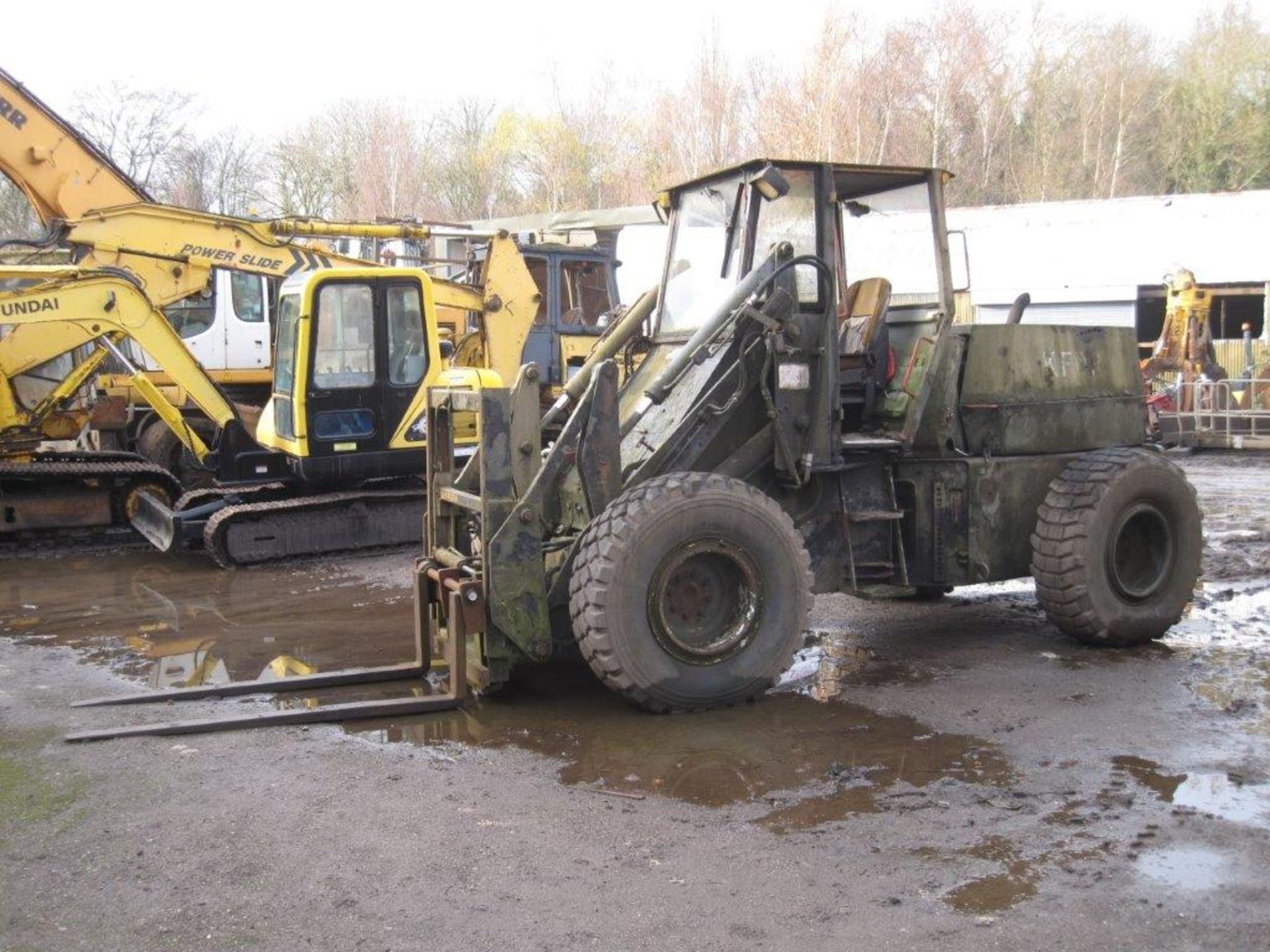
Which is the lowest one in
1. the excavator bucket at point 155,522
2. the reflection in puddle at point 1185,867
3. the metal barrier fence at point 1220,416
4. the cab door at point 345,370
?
the reflection in puddle at point 1185,867

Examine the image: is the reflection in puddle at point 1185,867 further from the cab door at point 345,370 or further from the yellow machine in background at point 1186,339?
the yellow machine in background at point 1186,339

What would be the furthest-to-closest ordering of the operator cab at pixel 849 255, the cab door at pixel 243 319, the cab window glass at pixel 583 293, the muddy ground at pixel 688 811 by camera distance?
the cab door at pixel 243 319 < the cab window glass at pixel 583 293 < the operator cab at pixel 849 255 < the muddy ground at pixel 688 811

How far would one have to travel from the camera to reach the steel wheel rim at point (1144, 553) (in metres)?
7.09

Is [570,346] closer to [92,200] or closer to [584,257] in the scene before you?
[584,257]

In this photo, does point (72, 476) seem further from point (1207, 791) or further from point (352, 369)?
point (1207, 791)

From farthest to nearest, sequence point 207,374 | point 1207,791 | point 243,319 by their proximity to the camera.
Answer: point 243,319 < point 207,374 < point 1207,791

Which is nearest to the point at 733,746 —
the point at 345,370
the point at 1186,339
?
the point at 345,370

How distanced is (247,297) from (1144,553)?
37.5 ft

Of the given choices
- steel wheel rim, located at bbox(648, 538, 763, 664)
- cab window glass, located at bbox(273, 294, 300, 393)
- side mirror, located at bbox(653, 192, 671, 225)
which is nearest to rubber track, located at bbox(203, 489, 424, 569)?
cab window glass, located at bbox(273, 294, 300, 393)

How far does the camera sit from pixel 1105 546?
6848 mm

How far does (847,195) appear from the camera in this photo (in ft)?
23.9

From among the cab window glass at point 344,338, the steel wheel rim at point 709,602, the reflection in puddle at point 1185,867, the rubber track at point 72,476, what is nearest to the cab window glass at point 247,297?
the rubber track at point 72,476

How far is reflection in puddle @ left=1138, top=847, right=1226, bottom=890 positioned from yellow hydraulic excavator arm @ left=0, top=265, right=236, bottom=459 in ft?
30.7

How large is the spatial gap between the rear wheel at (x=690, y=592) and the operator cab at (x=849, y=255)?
1208 millimetres
